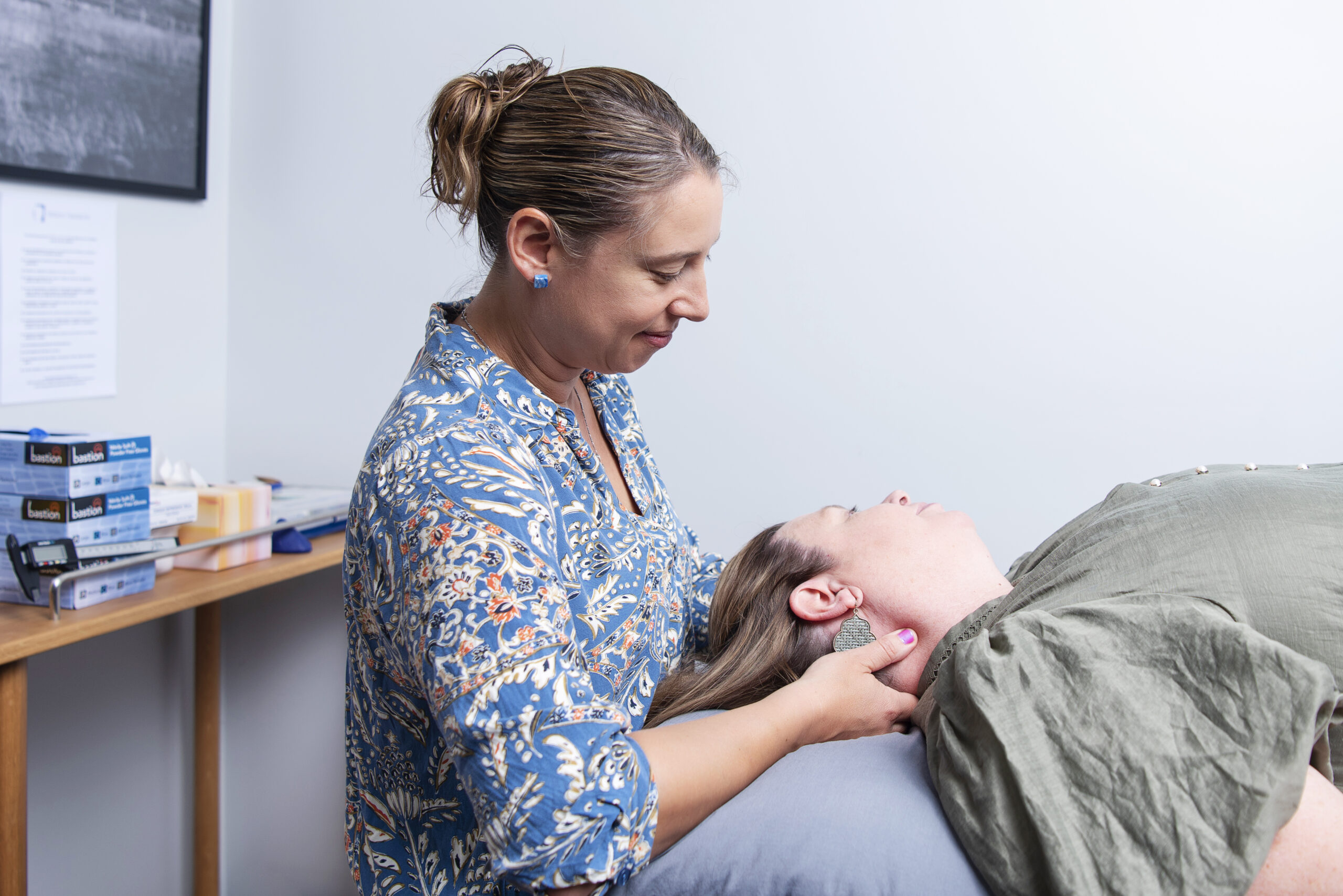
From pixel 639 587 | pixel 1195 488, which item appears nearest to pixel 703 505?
pixel 639 587

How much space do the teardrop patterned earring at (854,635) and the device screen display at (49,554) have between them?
1.09 metres

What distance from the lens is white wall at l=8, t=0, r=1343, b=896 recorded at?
1.67 metres

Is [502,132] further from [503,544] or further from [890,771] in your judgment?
[890,771]

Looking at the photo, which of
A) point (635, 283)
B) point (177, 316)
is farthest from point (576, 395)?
point (177, 316)

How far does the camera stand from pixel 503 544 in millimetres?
856

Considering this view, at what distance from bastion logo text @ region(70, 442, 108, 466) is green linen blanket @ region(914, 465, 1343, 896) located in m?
1.23

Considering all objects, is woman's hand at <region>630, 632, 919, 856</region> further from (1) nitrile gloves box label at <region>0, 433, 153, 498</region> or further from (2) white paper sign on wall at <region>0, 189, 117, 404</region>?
(2) white paper sign on wall at <region>0, 189, 117, 404</region>

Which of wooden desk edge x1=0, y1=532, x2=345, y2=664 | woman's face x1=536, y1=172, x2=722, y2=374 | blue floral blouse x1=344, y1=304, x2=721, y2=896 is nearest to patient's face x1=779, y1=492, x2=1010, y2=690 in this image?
blue floral blouse x1=344, y1=304, x2=721, y2=896

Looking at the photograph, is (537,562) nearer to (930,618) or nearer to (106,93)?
(930,618)

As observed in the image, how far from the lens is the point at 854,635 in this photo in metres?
1.27

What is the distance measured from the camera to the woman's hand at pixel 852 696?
108 cm

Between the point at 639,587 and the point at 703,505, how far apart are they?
2.88ft

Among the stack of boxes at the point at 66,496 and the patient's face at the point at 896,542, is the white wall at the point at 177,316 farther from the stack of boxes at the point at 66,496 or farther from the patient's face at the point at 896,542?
the patient's face at the point at 896,542

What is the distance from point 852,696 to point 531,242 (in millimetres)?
630
